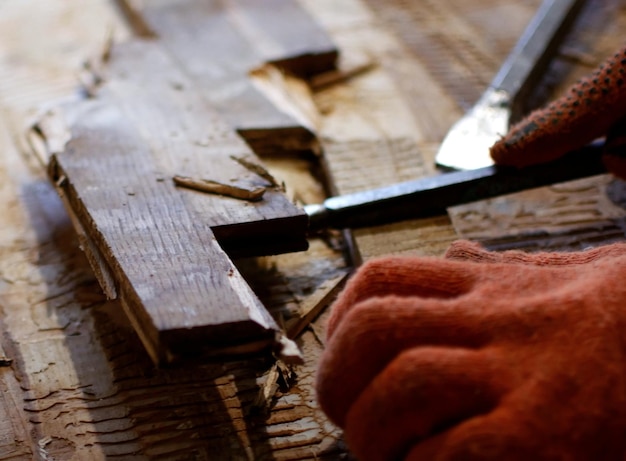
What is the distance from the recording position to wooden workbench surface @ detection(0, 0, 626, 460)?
0.97 meters

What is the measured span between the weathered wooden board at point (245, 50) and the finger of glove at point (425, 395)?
2.61 ft

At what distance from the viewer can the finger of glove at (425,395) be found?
0.70 meters

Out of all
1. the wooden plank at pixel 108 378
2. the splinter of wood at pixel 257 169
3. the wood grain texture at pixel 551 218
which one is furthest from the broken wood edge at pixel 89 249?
the wood grain texture at pixel 551 218

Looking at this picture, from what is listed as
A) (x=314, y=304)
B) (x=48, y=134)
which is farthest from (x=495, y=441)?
(x=48, y=134)

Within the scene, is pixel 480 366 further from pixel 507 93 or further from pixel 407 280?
pixel 507 93

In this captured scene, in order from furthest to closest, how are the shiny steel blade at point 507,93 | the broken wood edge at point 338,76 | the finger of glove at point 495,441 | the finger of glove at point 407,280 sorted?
the broken wood edge at point 338,76 → the shiny steel blade at point 507,93 → the finger of glove at point 407,280 → the finger of glove at point 495,441

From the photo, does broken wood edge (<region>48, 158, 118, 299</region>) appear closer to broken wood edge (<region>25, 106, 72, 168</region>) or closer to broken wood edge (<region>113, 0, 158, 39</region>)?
broken wood edge (<region>25, 106, 72, 168</region>)

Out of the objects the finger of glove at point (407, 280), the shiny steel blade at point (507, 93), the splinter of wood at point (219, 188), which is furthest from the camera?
the shiny steel blade at point (507, 93)

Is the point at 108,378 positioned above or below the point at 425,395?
below

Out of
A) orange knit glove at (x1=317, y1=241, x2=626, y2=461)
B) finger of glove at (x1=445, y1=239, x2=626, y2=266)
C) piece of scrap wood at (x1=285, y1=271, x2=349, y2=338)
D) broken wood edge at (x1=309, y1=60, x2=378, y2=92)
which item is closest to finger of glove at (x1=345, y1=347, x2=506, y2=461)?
orange knit glove at (x1=317, y1=241, x2=626, y2=461)

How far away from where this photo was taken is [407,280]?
32.5 inches

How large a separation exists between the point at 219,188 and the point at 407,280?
41 cm

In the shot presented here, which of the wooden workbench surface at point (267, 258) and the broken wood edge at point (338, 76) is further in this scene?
the broken wood edge at point (338, 76)

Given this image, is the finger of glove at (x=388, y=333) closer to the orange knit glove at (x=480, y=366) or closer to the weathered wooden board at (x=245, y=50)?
the orange knit glove at (x=480, y=366)
